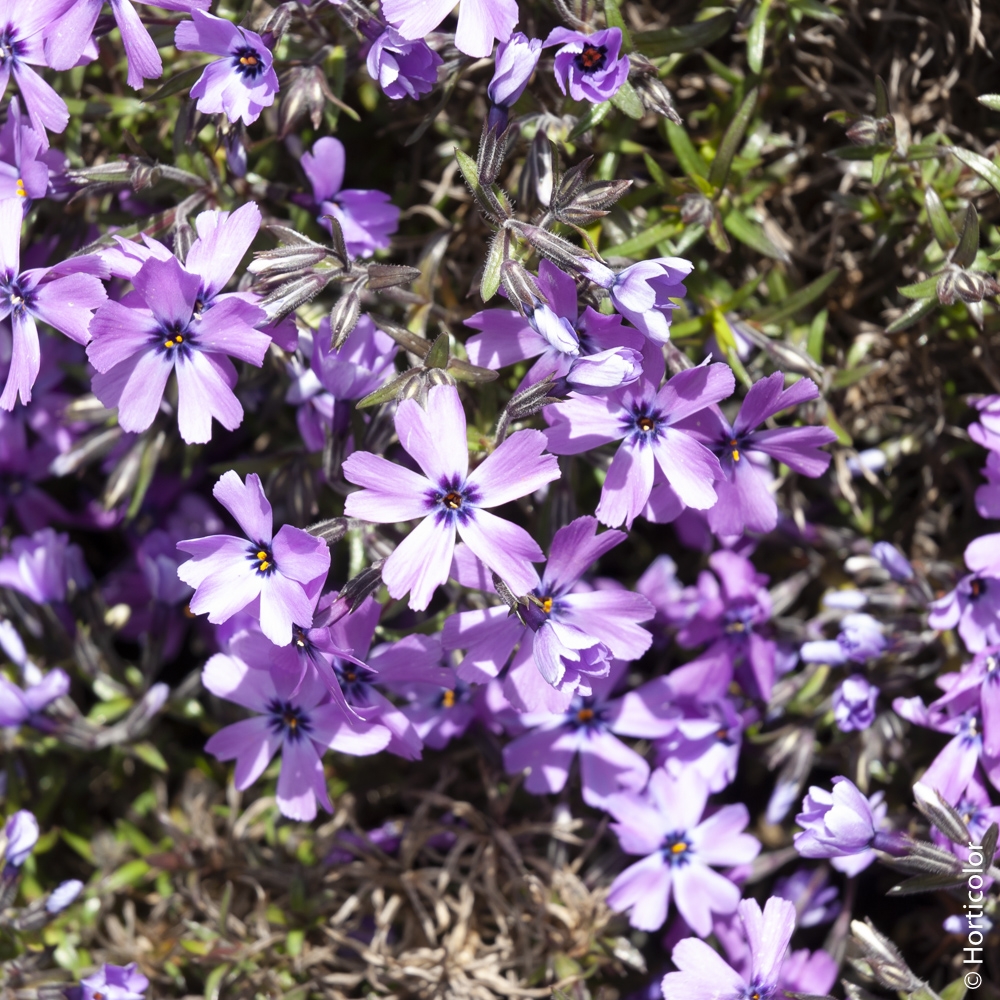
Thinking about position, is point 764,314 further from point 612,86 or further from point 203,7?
point 203,7

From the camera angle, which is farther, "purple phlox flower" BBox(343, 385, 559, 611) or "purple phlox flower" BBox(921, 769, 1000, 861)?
"purple phlox flower" BBox(921, 769, 1000, 861)

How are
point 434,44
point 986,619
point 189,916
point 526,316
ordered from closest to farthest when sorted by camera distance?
point 526,316, point 434,44, point 986,619, point 189,916

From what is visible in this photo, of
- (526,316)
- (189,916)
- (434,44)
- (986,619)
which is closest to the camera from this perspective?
(526,316)

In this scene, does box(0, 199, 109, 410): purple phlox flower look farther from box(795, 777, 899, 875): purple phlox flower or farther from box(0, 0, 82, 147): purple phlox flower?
box(795, 777, 899, 875): purple phlox flower

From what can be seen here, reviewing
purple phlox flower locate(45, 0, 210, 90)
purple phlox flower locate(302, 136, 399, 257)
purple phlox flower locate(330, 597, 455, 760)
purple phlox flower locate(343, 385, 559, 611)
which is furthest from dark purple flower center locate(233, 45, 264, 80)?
purple phlox flower locate(330, 597, 455, 760)

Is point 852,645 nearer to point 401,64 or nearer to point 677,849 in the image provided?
point 677,849

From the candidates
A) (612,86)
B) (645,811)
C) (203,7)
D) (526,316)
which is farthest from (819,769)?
(203,7)

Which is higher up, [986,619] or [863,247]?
[863,247]
